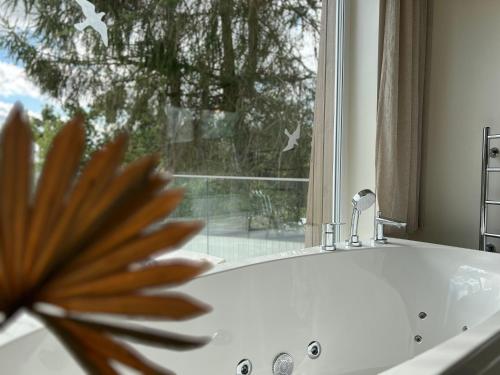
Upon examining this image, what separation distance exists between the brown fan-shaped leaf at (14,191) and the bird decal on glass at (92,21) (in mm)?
2077

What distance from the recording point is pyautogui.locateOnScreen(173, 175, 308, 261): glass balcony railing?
2.61 metres

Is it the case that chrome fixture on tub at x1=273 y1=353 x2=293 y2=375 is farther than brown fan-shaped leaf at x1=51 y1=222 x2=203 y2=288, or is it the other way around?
chrome fixture on tub at x1=273 y1=353 x2=293 y2=375

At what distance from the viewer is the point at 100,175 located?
0.87 feet

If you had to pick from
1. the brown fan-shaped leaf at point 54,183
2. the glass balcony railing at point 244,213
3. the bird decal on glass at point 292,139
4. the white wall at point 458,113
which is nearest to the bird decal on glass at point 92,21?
the glass balcony railing at point 244,213

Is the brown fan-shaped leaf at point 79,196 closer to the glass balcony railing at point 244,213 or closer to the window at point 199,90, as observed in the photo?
the window at point 199,90

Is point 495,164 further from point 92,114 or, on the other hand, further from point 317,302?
point 92,114

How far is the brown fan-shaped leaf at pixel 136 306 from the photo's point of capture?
0.26m

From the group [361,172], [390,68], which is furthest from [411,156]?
[390,68]

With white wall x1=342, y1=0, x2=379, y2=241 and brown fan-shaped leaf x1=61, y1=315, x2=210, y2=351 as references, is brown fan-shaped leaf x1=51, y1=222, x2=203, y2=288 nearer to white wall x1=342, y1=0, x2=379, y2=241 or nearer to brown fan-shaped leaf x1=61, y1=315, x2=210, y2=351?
brown fan-shaped leaf x1=61, y1=315, x2=210, y2=351

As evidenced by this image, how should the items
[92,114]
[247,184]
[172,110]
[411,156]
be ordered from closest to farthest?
[92,114], [172,110], [247,184], [411,156]

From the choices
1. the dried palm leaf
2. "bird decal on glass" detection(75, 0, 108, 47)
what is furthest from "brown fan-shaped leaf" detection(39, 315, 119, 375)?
"bird decal on glass" detection(75, 0, 108, 47)

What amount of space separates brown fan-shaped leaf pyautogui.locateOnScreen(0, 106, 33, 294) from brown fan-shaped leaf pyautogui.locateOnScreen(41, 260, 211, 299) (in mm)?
22

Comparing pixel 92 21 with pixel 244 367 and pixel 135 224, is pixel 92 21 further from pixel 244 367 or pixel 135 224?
pixel 135 224

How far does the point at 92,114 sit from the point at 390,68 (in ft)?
5.21
